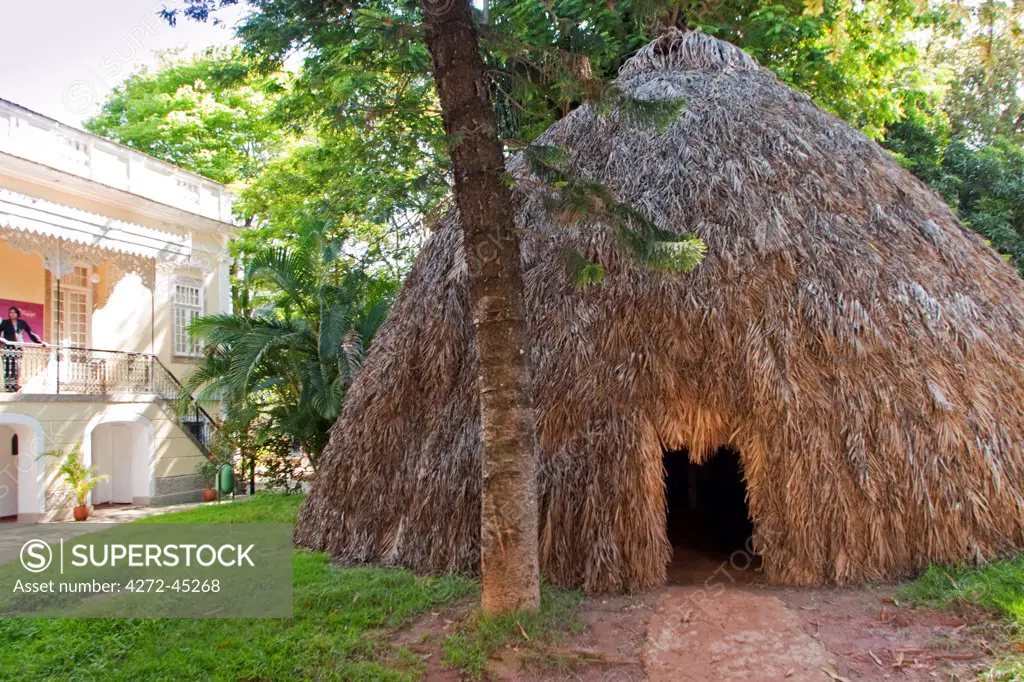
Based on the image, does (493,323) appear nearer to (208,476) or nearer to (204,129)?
(208,476)

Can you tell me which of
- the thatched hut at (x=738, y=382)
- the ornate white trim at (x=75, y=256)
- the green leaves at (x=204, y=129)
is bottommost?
the thatched hut at (x=738, y=382)

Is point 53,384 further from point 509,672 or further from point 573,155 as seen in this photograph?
point 509,672

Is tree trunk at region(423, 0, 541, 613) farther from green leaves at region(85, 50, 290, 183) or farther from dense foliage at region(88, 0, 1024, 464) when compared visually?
green leaves at region(85, 50, 290, 183)

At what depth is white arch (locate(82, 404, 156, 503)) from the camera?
44.4 feet

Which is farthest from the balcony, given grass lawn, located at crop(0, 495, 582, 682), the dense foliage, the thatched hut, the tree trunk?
the tree trunk

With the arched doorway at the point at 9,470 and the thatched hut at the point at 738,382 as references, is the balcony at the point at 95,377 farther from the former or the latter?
the thatched hut at the point at 738,382

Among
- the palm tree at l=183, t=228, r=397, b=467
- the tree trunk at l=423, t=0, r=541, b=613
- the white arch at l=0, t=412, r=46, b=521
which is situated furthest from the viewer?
the white arch at l=0, t=412, r=46, b=521

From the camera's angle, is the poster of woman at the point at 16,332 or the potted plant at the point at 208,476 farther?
the potted plant at the point at 208,476

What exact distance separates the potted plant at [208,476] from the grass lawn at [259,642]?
29.7 ft

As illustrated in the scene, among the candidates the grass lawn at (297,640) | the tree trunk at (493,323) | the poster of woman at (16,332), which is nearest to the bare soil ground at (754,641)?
the grass lawn at (297,640)

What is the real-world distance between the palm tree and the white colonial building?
8.40ft

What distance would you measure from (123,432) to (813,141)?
12860mm

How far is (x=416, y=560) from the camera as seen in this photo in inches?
249

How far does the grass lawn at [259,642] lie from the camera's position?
4.48m
